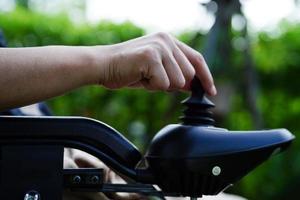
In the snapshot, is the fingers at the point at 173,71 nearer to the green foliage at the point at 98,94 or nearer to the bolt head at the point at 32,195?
the bolt head at the point at 32,195

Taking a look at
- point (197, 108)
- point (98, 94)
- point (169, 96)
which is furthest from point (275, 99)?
point (197, 108)

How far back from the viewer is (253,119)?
356 cm

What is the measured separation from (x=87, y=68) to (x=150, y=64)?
102 mm

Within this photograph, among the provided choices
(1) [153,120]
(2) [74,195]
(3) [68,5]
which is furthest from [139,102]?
(3) [68,5]

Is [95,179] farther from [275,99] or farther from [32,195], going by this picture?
[275,99]

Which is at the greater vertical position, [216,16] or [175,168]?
[216,16]

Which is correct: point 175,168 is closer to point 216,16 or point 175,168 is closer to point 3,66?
point 3,66

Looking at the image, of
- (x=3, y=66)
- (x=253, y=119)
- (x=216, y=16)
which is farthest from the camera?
(x=253, y=119)

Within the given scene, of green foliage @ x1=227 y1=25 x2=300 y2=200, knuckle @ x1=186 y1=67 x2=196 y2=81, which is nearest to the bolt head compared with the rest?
knuckle @ x1=186 y1=67 x2=196 y2=81

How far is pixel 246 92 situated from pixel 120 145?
2552 mm

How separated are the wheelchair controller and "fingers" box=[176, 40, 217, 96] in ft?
0.08

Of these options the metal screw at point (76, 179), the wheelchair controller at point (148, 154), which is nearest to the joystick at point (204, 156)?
the wheelchair controller at point (148, 154)

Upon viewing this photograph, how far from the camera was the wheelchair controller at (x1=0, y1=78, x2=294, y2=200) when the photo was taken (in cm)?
110

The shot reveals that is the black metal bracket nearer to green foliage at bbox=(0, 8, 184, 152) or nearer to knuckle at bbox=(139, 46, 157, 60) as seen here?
knuckle at bbox=(139, 46, 157, 60)
